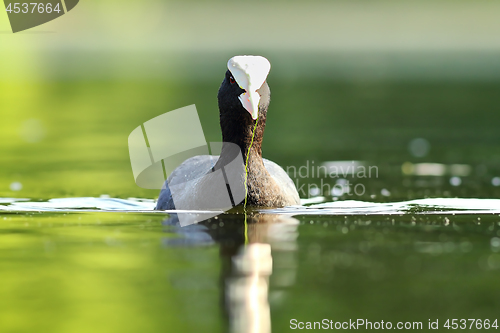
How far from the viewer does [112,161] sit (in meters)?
12.1

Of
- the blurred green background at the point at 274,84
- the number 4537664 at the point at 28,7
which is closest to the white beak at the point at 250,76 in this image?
the blurred green background at the point at 274,84

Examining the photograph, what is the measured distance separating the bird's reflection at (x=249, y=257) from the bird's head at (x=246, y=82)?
105 centimetres

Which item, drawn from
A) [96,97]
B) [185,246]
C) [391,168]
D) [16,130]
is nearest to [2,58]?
[96,97]

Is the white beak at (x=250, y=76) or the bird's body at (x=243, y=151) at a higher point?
the white beak at (x=250, y=76)

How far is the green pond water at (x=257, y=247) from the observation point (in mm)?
4711

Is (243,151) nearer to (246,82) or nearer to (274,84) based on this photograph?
(246,82)

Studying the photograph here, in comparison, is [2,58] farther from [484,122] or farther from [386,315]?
[386,315]

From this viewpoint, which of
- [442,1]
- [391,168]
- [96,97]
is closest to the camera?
[391,168]

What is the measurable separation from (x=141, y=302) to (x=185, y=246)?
1.52m

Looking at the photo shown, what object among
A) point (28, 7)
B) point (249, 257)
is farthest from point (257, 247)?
point (28, 7)

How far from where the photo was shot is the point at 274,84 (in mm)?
27391

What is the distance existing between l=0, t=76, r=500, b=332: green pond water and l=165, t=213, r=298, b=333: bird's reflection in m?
0.02

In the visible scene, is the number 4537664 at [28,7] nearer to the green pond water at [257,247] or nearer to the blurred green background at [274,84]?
the blurred green background at [274,84]

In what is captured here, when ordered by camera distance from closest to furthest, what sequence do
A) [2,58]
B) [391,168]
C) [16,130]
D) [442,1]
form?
[391,168]
[16,130]
[2,58]
[442,1]
